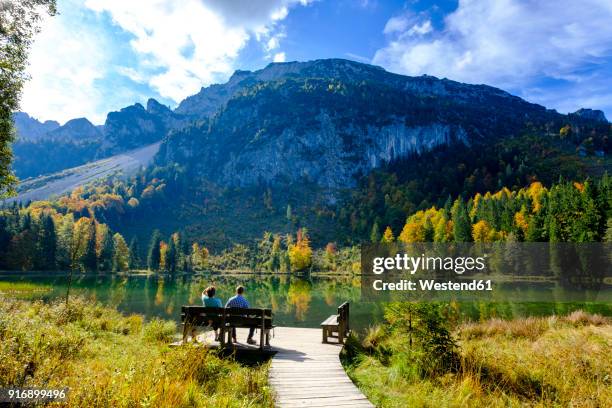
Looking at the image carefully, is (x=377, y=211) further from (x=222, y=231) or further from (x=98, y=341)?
(x=98, y=341)

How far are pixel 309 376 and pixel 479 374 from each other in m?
3.83

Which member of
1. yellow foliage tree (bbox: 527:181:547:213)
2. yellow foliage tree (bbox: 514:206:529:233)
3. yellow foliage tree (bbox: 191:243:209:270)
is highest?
yellow foliage tree (bbox: 527:181:547:213)

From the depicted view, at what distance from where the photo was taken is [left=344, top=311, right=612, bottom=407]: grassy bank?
722 cm

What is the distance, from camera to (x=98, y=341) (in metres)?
11.5

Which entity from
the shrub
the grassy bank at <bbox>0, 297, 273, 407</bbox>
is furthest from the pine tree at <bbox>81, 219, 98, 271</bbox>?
the shrub

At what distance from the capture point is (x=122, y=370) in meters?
6.34

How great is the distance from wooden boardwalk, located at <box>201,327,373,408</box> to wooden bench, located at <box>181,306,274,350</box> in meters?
0.64

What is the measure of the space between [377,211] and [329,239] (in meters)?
31.0

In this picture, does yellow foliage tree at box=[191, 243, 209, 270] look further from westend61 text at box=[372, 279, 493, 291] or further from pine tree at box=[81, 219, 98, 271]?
westend61 text at box=[372, 279, 493, 291]

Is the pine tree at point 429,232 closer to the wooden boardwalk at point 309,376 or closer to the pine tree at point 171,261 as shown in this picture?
the pine tree at point 171,261

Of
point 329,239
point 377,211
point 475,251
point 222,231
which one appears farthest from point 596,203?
point 222,231

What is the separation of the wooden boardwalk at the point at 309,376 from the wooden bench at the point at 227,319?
2.09ft

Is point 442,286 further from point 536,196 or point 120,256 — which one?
point 120,256

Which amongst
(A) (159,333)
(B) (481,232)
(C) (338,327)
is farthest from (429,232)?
(A) (159,333)
